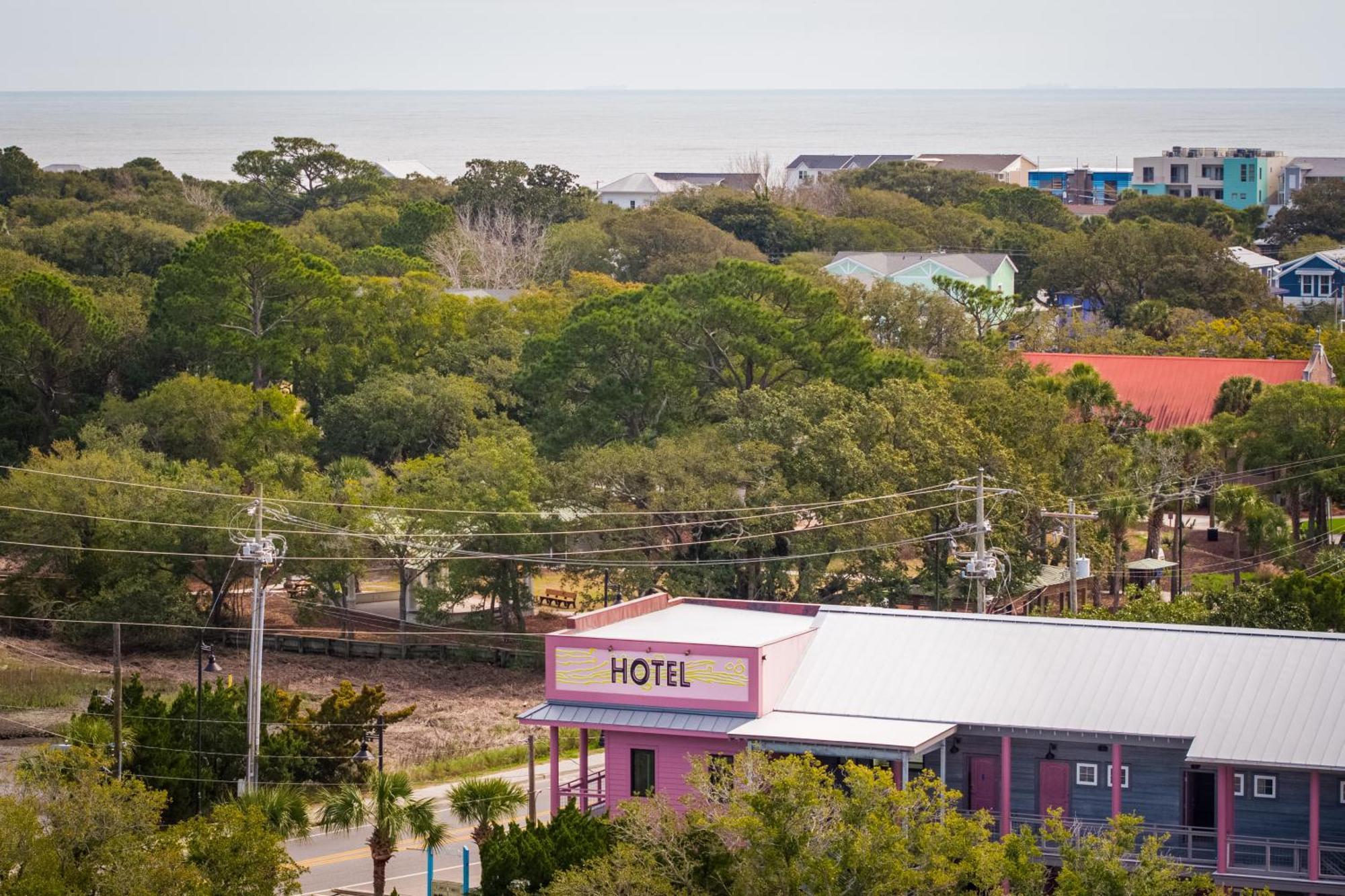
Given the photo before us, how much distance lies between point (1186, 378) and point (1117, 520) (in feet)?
76.8

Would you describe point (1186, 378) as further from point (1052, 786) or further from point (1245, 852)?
point (1245, 852)

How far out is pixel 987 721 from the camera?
112 feet

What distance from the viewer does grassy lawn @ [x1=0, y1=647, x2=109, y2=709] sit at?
54.3 meters

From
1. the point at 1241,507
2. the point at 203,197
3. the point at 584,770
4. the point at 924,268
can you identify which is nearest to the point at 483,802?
the point at 584,770

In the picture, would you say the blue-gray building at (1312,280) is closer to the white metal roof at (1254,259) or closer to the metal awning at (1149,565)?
the white metal roof at (1254,259)

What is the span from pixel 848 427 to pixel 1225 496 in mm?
12049

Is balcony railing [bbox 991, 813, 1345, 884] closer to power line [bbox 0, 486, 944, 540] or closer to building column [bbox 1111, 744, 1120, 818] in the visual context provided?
building column [bbox 1111, 744, 1120, 818]

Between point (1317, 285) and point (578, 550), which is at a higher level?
point (1317, 285)

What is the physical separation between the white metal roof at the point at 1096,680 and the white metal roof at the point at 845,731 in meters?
0.31

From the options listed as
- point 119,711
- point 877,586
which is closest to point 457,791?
point 119,711

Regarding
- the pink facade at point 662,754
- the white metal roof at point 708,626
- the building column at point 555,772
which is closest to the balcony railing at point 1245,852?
the pink facade at point 662,754

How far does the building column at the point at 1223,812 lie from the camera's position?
106ft

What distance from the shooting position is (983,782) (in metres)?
35.2

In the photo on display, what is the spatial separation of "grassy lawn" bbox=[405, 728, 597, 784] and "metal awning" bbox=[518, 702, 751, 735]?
9.54 m
